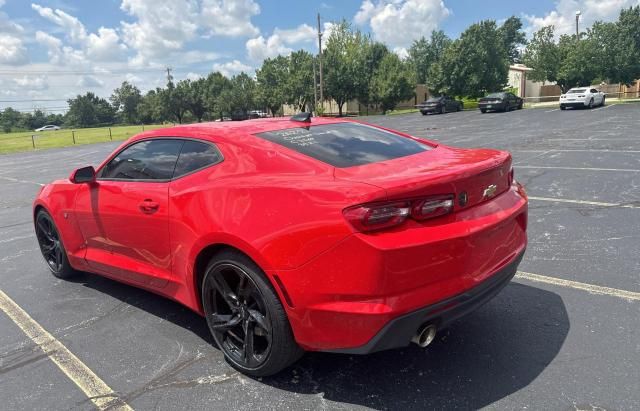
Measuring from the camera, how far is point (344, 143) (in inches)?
123

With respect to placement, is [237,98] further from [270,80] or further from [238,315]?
[238,315]

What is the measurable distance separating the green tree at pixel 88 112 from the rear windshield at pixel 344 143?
123004mm

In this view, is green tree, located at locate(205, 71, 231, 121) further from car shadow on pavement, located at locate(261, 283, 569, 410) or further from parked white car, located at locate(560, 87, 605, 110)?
car shadow on pavement, located at locate(261, 283, 569, 410)

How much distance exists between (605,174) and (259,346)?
7.81 meters

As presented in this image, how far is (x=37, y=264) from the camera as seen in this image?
17.2ft

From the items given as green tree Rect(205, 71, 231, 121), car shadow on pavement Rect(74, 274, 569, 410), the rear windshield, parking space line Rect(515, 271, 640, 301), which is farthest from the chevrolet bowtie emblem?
green tree Rect(205, 71, 231, 121)

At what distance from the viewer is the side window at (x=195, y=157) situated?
3076mm

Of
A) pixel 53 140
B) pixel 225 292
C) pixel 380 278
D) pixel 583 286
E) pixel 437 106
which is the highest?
pixel 437 106

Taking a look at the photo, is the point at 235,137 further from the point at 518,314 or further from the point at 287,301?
the point at 518,314

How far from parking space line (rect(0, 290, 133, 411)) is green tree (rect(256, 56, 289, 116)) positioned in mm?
55574

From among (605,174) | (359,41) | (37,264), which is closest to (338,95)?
(359,41)

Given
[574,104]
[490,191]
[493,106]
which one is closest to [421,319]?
[490,191]

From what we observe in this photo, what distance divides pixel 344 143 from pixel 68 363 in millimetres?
2357

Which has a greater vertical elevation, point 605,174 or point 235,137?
point 235,137
